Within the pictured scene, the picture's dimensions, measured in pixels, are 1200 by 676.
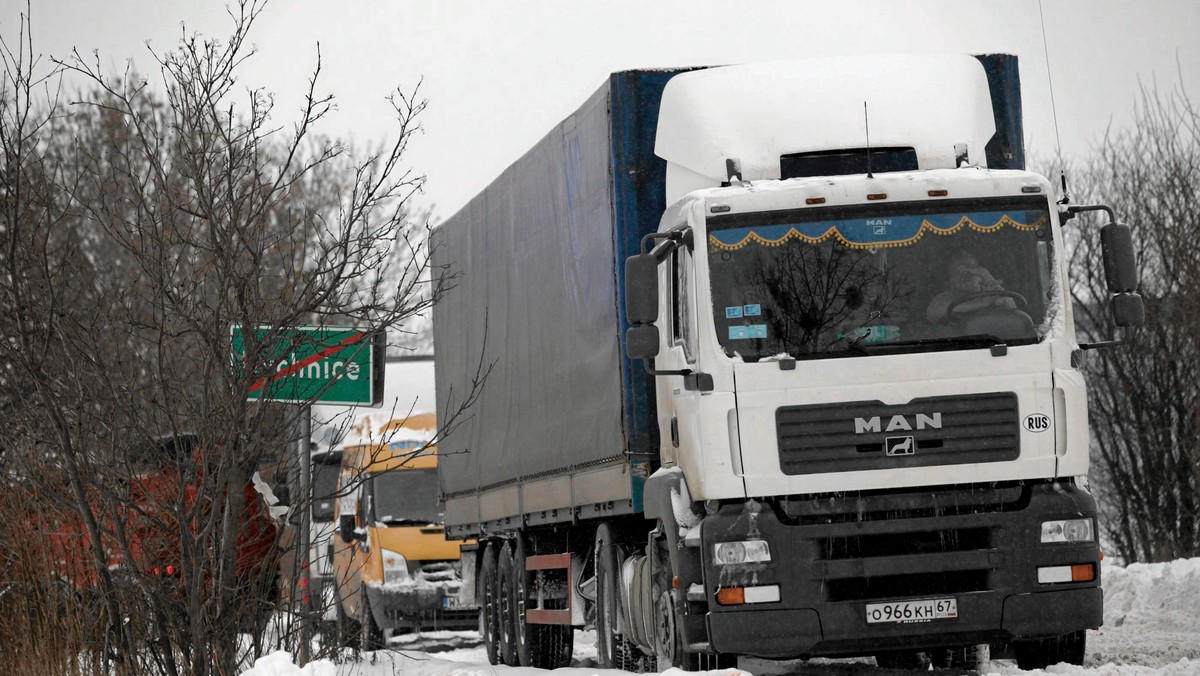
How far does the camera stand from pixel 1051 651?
1073 cm

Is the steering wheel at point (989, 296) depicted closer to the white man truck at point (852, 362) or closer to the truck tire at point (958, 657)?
the white man truck at point (852, 362)

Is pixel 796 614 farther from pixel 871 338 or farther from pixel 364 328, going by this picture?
pixel 364 328

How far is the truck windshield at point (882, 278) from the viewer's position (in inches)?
392

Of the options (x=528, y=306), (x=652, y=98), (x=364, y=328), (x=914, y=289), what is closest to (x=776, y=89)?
(x=652, y=98)

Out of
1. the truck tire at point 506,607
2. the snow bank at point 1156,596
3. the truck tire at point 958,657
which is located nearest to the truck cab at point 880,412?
the truck tire at point 958,657

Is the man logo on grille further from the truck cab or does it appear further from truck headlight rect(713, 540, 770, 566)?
truck headlight rect(713, 540, 770, 566)

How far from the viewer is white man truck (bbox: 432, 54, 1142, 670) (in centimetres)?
973

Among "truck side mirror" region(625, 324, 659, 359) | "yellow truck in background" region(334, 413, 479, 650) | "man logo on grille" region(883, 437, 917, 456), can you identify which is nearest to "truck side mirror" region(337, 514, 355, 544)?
"yellow truck in background" region(334, 413, 479, 650)

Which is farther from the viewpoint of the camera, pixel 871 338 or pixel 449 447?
pixel 449 447

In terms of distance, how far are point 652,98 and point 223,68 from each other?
10.2ft

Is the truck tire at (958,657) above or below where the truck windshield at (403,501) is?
below

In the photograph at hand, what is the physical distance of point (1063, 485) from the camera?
998 cm

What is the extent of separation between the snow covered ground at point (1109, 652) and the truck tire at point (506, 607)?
16.5 inches

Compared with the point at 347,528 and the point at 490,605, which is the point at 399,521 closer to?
the point at 347,528
